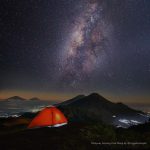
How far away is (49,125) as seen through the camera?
2125 centimetres

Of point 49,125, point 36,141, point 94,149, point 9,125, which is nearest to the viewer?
point 94,149

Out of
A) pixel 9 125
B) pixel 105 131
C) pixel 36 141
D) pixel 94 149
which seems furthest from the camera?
pixel 9 125

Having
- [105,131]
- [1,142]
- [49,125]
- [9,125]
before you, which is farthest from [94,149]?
[9,125]

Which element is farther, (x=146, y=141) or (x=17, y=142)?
(x=146, y=141)

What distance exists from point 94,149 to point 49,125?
7.04 meters

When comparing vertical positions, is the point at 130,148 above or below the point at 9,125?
below

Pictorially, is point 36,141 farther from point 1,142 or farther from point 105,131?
point 105,131

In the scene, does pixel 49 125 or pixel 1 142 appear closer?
pixel 1 142

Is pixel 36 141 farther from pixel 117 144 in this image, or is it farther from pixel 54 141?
pixel 117 144

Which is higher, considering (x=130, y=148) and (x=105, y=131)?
(x=105, y=131)

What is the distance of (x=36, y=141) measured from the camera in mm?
15992

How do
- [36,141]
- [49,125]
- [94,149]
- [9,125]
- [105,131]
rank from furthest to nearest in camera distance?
[9,125], [49,125], [105,131], [36,141], [94,149]

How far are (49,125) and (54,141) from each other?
518 centimetres

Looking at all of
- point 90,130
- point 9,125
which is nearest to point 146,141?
point 90,130
